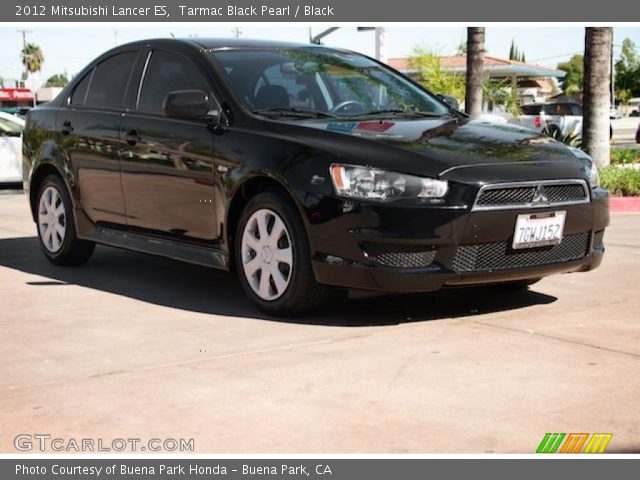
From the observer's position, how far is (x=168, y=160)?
7242 millimetres

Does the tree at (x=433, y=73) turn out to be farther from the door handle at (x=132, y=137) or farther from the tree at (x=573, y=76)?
the tree at (x=573, y=76)

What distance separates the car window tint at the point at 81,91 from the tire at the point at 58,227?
572 millimetres

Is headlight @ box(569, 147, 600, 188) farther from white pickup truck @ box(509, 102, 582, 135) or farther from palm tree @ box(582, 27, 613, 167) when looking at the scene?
white pickup truck @ box(509, 102, 582, 135)

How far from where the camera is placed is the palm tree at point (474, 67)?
65.0ft

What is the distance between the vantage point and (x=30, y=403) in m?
4.86

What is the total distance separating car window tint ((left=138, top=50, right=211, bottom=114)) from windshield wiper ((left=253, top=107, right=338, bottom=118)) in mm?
560

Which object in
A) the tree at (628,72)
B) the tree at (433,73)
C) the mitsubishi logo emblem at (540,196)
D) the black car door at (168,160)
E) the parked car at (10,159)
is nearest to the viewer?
the mitsubishi logo emblem at (540,196)

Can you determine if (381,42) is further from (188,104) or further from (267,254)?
(267,254)

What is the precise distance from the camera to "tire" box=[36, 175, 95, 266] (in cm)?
845

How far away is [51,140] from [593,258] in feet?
13.5

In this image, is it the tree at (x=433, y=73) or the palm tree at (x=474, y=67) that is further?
the tree at (x=433, y=73)

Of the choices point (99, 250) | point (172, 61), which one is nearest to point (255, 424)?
point (172, 61)

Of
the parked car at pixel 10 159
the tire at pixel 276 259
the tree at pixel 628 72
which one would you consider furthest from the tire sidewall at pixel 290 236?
the tree at pixel 628 72
